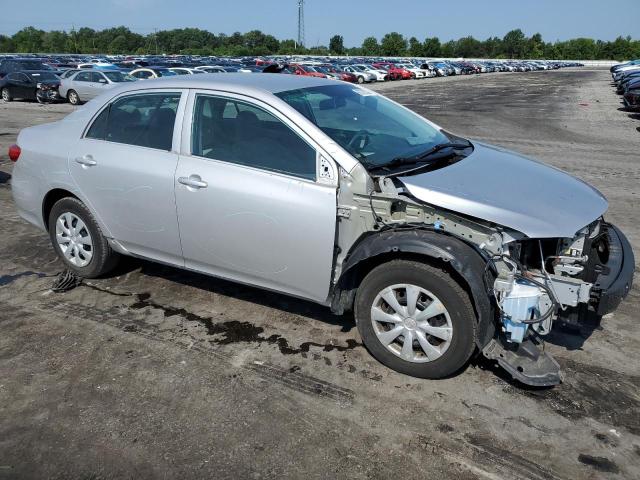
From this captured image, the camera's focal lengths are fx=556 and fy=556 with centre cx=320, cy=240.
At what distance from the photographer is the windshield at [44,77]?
79.1 feet

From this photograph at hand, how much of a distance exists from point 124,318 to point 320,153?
6.75ft

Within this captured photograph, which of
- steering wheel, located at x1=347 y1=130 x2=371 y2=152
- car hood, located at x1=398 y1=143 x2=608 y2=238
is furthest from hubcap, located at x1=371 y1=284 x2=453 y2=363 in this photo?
steering wheel, located at x1=347 y1=130 x2=371 y2=152

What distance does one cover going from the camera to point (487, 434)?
2.99m

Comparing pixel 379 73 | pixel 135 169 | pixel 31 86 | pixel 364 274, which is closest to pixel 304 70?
pixel 379 73

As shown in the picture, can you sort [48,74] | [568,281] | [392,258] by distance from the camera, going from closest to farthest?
1. [568,281]
2. [392,258]
3. [48,74]

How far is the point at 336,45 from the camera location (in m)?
143

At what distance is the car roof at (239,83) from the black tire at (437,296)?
1549 millimetres

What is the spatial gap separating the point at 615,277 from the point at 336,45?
148446mm

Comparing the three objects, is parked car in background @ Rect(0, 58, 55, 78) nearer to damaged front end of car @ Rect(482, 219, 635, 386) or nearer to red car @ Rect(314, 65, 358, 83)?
red car @ Rect(314, 65, 358, 83)

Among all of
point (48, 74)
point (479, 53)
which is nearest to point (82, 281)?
point (48, 74)

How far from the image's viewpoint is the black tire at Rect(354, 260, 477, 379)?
10.6 feet

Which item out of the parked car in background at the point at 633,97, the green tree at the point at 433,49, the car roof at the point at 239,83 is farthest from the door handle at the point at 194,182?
the green tree at the point at 433,49

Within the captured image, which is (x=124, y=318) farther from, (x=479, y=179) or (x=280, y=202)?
(x=479, y=179)

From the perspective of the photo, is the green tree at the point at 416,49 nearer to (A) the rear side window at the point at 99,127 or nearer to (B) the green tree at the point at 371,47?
(B) the green tree at the point at 371,47
